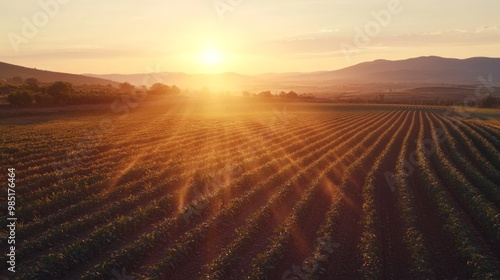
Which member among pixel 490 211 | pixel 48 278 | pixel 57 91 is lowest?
pixel 48 278

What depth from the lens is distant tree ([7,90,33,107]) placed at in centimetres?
5934

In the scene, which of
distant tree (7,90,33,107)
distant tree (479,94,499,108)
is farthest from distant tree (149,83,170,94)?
distant tree (479,94,499,108)

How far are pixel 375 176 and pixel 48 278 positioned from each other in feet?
56.2

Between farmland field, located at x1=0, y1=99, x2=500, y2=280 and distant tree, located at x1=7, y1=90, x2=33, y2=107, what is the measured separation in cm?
3731

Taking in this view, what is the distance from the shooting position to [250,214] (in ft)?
50.8

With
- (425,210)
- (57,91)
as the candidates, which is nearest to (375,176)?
(425,210)

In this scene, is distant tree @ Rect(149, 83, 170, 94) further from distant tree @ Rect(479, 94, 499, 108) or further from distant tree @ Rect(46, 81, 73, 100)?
distant tree @ Rect(479, 94, 499, 108)

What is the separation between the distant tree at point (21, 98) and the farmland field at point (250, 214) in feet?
122

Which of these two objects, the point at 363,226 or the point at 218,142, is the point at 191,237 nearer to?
the point at 363,226

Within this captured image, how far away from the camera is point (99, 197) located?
1648cm

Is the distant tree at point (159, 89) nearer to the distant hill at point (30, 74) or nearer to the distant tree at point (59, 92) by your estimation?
the distant tree at point (59, 92)

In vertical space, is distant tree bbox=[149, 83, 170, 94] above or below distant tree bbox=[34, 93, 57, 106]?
above

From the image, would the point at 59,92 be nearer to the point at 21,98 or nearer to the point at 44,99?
the point at 44,99

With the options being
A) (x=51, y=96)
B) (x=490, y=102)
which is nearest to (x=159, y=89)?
(x=51, y=96)
